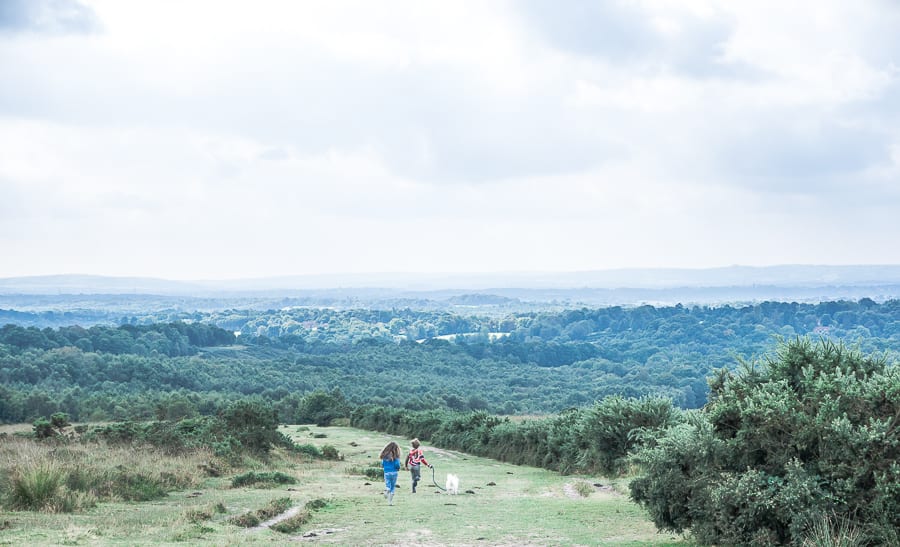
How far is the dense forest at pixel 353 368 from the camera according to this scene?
265ft

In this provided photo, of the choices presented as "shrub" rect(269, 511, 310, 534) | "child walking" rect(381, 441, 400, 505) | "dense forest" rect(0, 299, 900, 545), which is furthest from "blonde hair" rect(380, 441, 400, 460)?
"dense forest" rect(0, 299, 900, 545)

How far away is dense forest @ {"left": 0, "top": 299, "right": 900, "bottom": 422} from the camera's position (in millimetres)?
80750

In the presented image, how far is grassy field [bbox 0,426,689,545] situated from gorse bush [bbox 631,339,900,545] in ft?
3.47

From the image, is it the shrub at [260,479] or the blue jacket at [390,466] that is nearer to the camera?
the blue jacket at [390,466]

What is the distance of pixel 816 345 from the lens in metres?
13.7

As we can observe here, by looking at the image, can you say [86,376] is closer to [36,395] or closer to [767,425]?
[36,395]

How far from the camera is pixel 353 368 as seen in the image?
13050 centimetres

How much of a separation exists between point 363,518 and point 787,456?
8.46 meters

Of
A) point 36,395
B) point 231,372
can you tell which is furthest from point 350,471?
point 231,372

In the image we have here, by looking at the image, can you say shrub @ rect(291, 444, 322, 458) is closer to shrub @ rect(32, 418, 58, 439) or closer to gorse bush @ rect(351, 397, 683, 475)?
gorse bush @ rect(351, 397, 683, 475)

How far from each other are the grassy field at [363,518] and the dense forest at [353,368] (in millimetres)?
33593

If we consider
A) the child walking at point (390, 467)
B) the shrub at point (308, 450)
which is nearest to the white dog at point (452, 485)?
the child walking at point (390, 467)

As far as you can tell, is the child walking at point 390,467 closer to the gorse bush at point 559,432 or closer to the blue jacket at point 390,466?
the blue jacket at point 390,466

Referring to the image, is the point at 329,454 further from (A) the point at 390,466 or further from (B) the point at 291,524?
(B) the point at 291,524
